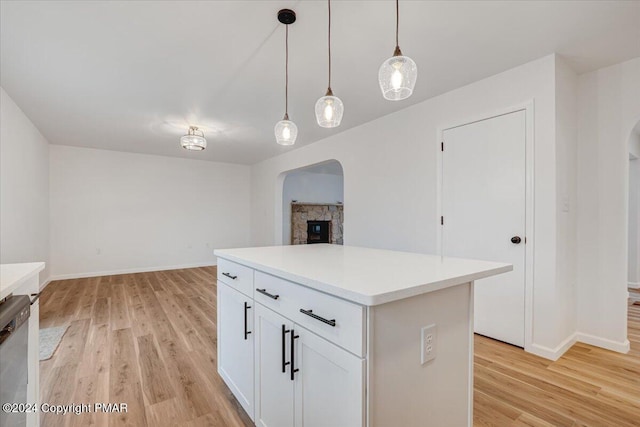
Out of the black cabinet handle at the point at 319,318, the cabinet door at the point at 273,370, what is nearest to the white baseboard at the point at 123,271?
the cabinet door at the point at 273,370

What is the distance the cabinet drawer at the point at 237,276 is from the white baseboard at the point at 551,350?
239cm

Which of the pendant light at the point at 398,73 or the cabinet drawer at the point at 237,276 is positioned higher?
the pendant light at the point at 398,73

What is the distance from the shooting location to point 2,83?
9.17 ft

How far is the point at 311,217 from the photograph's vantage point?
7883 mm

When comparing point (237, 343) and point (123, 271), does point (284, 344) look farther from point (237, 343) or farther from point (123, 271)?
point (123, 271)

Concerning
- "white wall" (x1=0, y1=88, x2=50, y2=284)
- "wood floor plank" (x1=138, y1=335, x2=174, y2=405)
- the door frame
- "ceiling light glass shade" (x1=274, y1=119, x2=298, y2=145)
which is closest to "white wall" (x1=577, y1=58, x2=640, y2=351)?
the door frame

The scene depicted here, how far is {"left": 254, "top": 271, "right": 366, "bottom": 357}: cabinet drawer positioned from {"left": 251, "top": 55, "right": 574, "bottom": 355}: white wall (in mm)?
2223

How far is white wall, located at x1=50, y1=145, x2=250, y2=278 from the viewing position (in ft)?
17.4

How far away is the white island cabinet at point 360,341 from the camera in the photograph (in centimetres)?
89

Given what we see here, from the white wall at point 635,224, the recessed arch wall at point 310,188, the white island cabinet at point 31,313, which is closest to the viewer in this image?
the white island cabinet at point 31,313

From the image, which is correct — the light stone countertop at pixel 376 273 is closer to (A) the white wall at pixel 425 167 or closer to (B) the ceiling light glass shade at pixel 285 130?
(B) the ceiling light glass shade at pixel 285 130

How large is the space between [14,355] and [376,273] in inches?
54.3

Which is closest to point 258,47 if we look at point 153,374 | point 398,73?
point 398,73

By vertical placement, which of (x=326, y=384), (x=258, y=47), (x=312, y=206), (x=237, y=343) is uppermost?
(x=258, y=47)
